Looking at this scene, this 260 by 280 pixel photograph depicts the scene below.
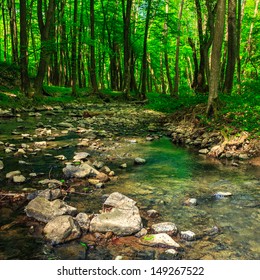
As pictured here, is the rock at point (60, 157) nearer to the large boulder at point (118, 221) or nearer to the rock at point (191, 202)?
the large boulder at point (118, 221)

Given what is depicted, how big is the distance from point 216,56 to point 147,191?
18.5 ft

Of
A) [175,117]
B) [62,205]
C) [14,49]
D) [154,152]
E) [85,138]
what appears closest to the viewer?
[62,205]

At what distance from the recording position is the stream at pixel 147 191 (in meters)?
Result: 2.95

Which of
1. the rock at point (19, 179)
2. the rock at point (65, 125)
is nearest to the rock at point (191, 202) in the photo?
the rock at point (19, 179)

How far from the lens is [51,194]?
410 centimetres

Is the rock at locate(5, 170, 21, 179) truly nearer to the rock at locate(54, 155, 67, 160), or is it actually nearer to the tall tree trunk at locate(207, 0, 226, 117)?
the rock at locate(54, 155, 67, 160)

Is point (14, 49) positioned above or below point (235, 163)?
above

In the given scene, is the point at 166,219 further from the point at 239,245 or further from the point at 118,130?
the point at 118,130

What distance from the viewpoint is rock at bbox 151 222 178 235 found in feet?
10.8

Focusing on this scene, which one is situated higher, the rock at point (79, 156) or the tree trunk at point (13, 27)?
the tree trunk at point (13, 27)

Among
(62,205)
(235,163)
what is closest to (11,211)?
(62,205)

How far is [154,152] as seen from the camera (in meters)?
7.35

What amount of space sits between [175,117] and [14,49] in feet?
47.8

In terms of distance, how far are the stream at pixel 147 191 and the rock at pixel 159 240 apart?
0.08m
